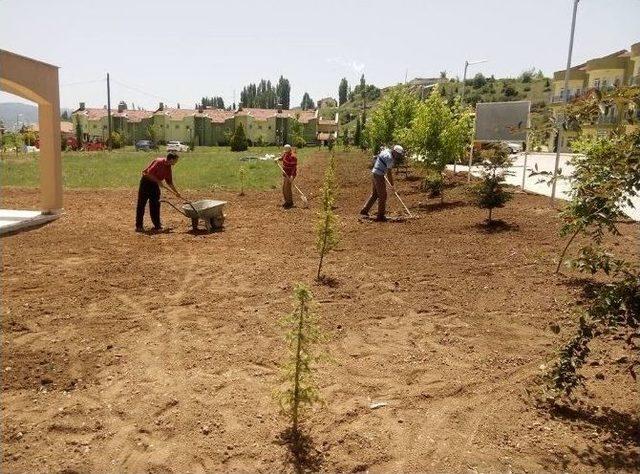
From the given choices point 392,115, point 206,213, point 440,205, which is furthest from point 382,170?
point 392,115

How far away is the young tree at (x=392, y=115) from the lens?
24688 millimetres

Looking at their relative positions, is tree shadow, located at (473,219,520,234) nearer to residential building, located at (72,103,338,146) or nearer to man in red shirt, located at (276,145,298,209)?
man in red shirt, located at (276,145,298,209)

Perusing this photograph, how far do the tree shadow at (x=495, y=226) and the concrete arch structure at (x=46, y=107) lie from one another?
9400 mm

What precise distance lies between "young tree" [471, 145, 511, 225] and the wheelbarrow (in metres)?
5.29

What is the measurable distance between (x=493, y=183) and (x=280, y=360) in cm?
698

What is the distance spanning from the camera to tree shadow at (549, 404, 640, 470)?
114 inches

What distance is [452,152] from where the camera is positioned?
1470cm

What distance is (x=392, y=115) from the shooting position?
2608cm

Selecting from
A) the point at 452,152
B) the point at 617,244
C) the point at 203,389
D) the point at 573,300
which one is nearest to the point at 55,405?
the point at 203,389

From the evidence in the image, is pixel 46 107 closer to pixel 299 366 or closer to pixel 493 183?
pixel 493 183

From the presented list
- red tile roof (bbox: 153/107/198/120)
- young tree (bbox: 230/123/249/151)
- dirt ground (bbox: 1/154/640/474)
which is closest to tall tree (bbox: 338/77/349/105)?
red tile roof (bbox: 153/107/198/120)

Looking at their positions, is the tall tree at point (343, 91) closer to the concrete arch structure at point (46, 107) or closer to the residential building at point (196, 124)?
the residential building at point (196, 124)

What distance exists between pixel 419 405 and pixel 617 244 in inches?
231

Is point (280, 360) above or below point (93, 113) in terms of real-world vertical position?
below
